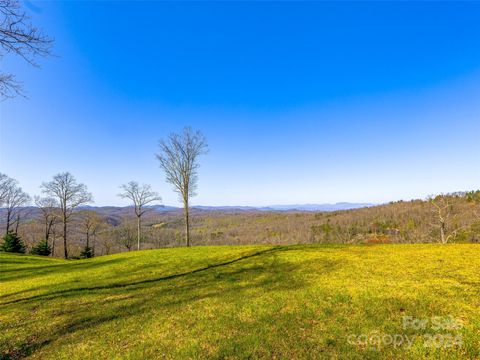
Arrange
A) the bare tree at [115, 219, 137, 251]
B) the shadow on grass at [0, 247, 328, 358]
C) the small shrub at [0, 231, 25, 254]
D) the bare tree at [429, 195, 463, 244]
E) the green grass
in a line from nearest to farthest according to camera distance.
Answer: the green grass
the shadow on grass at [0, 247, 328, 358]
the bare tree at [429, 195, 463, 244]
the small shrub at [0, 231, 25, 254]
the bare tree at [115, 219, 137, 251]

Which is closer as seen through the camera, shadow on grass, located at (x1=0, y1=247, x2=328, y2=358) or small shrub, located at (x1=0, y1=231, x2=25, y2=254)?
shadow on grass, located at (x1=0, y1=247, x2=328, y2=358)

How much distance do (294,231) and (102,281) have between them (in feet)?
428

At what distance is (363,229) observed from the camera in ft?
356

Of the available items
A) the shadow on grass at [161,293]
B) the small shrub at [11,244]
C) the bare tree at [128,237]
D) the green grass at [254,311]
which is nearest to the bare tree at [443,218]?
the green grass at [254,311]

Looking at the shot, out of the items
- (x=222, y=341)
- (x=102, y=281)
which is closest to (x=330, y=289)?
(x=222, y=341)

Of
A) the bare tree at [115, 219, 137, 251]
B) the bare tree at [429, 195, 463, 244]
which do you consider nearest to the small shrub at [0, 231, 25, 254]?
the bare tree at [115, 219, 137, 251]

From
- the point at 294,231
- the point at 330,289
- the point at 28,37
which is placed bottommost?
the point at 294,231

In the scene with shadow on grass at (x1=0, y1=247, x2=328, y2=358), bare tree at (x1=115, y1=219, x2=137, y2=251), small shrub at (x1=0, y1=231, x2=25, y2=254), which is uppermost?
shadow on grass at (x1=0, y1=247, x2=328, y2=358)

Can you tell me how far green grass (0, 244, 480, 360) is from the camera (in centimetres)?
497

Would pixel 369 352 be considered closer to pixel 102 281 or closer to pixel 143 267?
pixel 102 281

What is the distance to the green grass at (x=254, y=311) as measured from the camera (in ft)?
Answer: 16.3

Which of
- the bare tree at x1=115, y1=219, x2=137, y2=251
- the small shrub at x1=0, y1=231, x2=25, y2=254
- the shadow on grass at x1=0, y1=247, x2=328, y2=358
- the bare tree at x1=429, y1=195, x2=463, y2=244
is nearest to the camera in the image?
the shadow on grass at x1=0, y1=247, x2=328, y2=358

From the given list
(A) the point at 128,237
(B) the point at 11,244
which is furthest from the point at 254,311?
(A) the point at 128,237

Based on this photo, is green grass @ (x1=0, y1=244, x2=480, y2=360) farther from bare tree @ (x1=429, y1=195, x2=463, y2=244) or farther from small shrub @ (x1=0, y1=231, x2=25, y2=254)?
small shrub @ (x1=0, y1=231, x2=25, y2=254)
